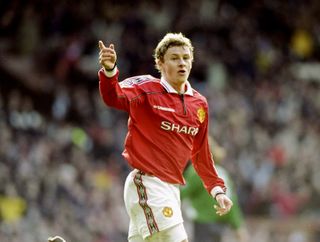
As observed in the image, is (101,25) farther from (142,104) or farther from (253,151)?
(142,104)

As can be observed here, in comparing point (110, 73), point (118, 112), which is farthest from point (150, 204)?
point (118, 112)

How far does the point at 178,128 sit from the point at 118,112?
386 inches

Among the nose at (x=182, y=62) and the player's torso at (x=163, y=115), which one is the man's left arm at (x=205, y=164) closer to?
the player's torso at (x=163, y=115)

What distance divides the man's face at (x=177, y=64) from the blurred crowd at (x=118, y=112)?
6.11 m

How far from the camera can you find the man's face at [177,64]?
6.79 meters

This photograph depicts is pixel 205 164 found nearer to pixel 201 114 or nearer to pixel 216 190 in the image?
pixel 216 190

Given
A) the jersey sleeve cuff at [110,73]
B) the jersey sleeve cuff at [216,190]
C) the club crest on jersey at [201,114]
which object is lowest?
the jersey sleeve cuff at [216,190]

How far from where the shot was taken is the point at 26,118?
49.1ft

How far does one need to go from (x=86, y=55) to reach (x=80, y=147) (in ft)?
7.27

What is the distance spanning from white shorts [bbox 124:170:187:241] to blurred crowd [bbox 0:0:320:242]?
20.7ft

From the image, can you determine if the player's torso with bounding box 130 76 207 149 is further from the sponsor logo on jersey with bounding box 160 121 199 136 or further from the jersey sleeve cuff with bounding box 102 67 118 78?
the jersey sleeve cuff with bounding box 102 67 118 78

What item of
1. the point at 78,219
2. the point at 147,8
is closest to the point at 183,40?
the point at 78,219

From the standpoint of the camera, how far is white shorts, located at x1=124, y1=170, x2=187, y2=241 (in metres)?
6.58

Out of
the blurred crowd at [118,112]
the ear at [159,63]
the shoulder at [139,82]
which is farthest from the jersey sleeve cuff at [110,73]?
the blurred crowd at [118,112]
